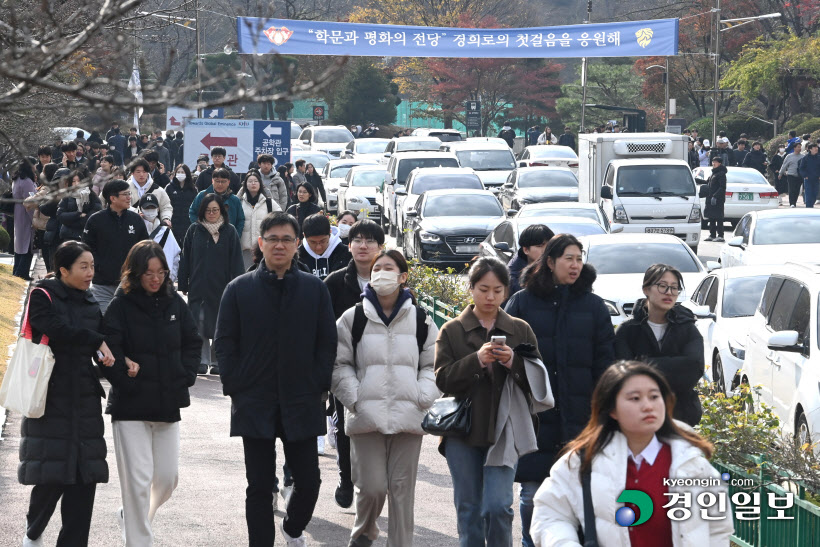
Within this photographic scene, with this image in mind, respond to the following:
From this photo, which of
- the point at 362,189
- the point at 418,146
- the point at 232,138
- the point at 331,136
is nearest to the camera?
the point at 232,138

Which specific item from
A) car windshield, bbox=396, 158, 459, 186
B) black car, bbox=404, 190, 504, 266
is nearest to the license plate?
black car, bbox=404, 190, 504, 266

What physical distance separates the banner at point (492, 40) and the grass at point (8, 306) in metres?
17.3

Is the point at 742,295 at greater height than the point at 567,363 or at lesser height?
lesser

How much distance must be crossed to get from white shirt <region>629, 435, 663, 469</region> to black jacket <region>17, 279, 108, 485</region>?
11.1ft

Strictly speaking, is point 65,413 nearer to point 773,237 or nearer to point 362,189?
point 773,237

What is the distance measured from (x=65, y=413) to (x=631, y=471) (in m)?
3.48

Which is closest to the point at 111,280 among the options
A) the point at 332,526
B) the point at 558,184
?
the point at 332,526

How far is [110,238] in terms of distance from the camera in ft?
37.3

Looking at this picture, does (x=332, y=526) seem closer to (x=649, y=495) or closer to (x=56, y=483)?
(x=56, y=483)

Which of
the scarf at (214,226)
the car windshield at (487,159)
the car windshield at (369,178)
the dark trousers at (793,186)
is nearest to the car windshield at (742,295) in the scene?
the scarf at (214,226)

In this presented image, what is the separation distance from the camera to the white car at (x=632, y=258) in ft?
49.4

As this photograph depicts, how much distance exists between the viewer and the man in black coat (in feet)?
21.8

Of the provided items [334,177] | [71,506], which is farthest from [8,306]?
[334,177]

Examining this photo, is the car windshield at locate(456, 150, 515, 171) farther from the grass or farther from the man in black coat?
the man in black coat
